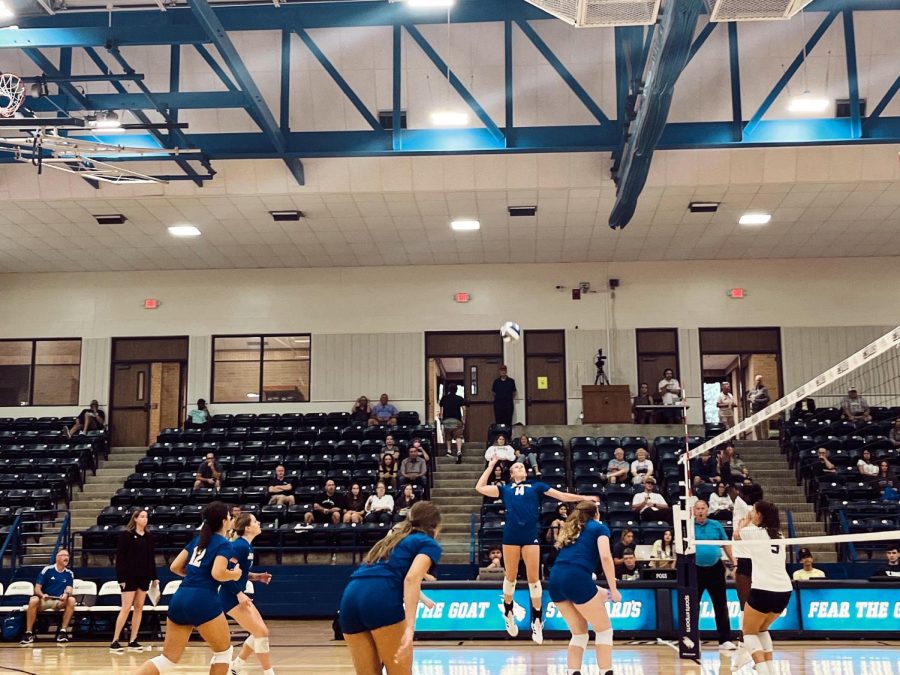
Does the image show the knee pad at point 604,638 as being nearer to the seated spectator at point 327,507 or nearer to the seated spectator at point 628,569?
the seated spectator at point 628,569

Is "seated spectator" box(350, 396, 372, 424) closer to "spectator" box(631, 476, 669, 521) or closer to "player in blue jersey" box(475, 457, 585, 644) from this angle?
"spectator" box(631, 476, 669, 521)

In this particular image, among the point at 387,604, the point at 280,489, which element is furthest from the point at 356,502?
the point at 387,604

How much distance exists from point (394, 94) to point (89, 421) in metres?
14.1

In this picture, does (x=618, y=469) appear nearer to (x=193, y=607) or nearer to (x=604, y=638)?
(x=604, y=638)

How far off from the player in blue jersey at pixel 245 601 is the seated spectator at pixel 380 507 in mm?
9612

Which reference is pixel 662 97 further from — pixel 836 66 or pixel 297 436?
pixel 297 436

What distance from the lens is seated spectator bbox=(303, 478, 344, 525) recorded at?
2047 cm

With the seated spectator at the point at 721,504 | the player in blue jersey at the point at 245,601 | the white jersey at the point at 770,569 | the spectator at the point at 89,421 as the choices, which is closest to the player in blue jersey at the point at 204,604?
the player in blue jersey at the point at 245,601

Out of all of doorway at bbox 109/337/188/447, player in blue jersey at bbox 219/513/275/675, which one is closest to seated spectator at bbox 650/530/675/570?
player in blue jersey at bbox 219/513/275/675

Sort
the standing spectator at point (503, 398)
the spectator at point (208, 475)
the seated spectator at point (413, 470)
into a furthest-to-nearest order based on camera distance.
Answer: the standing spectator at point (503, 398) → the spectator at point (208, 475) → the seated spectator at point (413, 470)

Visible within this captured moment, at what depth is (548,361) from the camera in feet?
89.9

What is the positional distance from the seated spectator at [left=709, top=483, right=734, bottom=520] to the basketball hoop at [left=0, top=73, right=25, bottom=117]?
14646 mm

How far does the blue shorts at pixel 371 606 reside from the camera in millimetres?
6367

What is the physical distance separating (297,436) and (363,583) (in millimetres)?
18827
